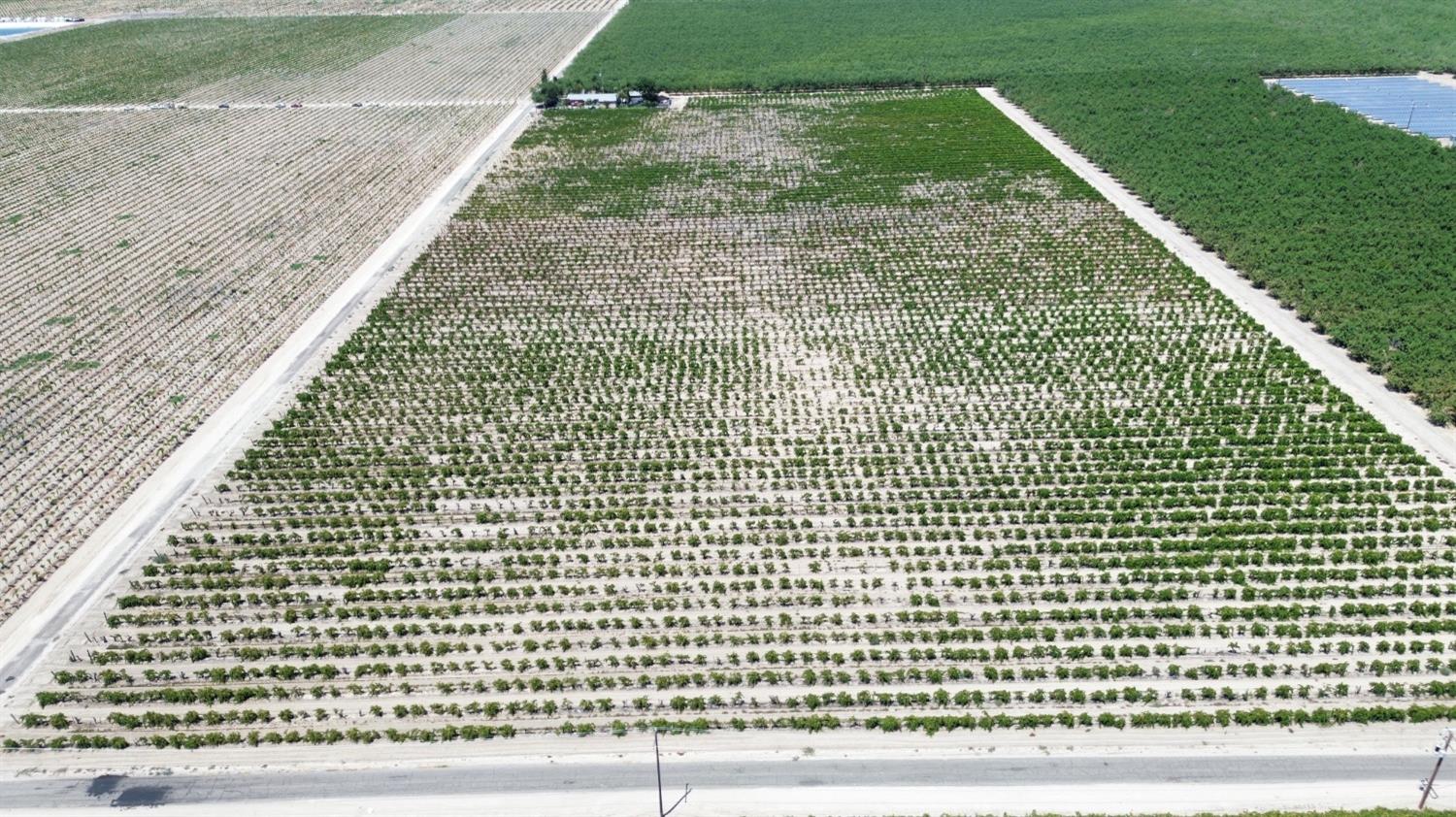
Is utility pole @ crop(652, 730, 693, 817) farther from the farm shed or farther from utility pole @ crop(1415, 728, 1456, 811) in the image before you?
the farm shed

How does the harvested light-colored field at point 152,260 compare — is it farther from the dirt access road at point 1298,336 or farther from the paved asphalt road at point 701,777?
the dirt access road at point 1298,336

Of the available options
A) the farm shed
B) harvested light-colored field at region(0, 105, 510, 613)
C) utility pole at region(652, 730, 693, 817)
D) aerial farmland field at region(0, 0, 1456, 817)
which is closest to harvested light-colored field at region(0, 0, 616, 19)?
the farm shed

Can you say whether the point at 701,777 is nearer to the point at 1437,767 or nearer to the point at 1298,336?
the point at 1437,767

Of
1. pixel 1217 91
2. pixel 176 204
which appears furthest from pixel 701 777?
pixel 1217 91

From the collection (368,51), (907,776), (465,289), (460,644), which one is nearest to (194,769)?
(460,644)

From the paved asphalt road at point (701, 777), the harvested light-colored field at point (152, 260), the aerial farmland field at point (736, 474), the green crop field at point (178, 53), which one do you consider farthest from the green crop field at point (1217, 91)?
the green crop field at point (178, 53)

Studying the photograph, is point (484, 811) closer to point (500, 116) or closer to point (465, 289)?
point (465, 289)
